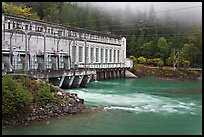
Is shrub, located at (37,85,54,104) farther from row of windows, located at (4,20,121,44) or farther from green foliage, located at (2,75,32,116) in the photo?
row of windows, located at (4,20,121,44)

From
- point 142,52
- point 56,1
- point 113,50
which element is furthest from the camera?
point 56,1

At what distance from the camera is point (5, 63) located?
26.7m

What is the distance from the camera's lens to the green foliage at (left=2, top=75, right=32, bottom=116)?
15.8 meters

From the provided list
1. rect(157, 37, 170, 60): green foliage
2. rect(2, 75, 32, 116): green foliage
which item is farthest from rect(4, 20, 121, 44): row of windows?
rect(157, 37, 170, 60): green foliage

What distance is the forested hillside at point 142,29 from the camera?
55.6m

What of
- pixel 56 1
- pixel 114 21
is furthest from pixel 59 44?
pixel 114 21

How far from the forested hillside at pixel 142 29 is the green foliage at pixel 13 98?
35851 mm

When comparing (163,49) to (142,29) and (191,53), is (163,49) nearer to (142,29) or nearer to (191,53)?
(191,53)

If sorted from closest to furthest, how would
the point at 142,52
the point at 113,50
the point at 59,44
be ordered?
1. the point at 59,44
2. the point at 113,50
3. the point at 142,52

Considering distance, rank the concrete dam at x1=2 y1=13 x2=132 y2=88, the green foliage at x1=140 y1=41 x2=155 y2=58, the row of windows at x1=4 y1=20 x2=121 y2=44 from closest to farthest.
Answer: the concrete dam at x1=2 y1=13 x2=132 y2=88 < the row of windows at x1=4 y1=20 x2=121 y2=44 < the green foliage at x1=140 y1=41 x2=155 y2=58

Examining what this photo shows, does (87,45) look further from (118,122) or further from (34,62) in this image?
(118,122)

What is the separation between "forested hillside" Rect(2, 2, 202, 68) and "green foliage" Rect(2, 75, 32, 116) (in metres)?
35.9

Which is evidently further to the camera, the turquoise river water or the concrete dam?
the concrete dam

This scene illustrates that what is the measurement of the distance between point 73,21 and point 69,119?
169 ft
